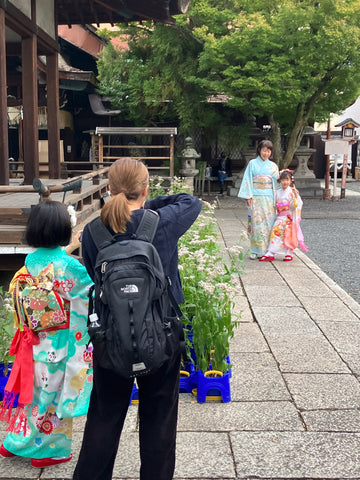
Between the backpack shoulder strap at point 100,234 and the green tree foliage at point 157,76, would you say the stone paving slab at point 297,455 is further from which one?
the green tree foliage at point 157,76

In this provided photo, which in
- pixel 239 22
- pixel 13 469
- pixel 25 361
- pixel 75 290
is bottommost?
pixel 13 469

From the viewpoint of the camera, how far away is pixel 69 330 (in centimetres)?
295

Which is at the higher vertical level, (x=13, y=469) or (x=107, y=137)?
(x=107, y=137)

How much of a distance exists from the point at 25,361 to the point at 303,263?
20.0 feet

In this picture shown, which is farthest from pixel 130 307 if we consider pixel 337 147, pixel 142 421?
pixel 337 147

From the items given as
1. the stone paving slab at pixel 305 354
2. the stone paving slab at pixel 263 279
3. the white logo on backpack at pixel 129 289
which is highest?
the white logo on backpack at pixel 129 289

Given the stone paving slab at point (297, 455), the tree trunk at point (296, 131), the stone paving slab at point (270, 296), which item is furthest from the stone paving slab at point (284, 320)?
the tree trunk at point (296, 131)

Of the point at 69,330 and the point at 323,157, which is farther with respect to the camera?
the point at 323,157

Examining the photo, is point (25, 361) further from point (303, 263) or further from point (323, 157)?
point (323, 157)

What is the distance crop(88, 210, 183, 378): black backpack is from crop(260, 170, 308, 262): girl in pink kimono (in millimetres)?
6167

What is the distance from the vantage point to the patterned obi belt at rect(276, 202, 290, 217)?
8.29 metres

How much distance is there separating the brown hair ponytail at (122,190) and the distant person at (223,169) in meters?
17.9

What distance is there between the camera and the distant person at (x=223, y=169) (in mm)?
20094

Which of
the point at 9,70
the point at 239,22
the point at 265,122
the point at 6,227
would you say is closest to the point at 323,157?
the point at 265,122
